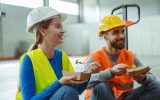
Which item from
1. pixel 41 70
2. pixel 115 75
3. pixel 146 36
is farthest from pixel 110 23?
pixel 146 36

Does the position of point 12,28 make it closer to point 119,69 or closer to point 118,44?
point 118,44

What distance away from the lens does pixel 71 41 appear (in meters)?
16.7

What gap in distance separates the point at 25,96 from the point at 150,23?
1241cm

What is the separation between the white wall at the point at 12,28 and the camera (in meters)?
13.0

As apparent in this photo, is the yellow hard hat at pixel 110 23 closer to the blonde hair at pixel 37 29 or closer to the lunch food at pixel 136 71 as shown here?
the lunch food at pixel 136 71

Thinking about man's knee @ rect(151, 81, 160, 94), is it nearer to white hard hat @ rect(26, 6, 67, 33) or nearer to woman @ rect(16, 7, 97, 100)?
woman @ rect(16, 7, 97, 100)

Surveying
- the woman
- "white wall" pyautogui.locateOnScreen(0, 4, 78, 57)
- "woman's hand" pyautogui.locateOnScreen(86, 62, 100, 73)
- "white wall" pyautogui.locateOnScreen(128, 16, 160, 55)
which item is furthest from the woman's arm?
"white wall" pyautogui.locateOnScreen(128, 16, 160, 55)

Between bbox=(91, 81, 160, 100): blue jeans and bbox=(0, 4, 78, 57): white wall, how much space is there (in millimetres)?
10805

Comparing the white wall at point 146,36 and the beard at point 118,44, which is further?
the white wall at point 146,36

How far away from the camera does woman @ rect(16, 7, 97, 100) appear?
5.26 ft

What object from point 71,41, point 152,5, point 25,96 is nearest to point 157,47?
point 152,5

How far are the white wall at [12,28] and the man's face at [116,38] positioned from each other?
34.7ft

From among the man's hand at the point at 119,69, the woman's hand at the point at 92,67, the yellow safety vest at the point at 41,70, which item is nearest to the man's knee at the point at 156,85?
the man's hand at the point at 119,69

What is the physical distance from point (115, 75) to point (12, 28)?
11917 millimetres
